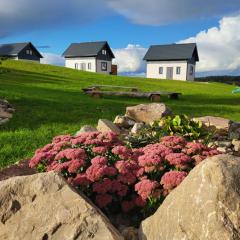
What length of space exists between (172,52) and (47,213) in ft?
276

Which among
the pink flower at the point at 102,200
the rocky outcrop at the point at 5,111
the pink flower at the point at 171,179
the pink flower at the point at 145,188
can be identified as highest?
the pink flower at the point at 171,179

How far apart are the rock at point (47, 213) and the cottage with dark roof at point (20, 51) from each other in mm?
86435

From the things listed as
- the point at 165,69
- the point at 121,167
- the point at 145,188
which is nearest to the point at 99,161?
the point at 121,167

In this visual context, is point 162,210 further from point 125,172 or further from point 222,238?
point 125,172

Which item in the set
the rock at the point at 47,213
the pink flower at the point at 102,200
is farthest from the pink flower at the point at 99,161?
the rock at the point at 47,213

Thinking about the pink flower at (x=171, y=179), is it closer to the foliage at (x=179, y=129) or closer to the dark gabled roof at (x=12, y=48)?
the foliage at (x=179, y=129)

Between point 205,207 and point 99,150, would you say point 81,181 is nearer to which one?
point 99,150

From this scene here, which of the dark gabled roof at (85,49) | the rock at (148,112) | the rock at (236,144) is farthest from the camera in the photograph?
the dark gabled roof at (85,49)

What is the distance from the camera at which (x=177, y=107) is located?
75.2 feet

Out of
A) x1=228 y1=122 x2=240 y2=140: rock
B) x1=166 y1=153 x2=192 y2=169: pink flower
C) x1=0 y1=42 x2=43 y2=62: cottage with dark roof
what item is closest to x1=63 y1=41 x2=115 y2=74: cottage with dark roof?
x1=0 y1=42 x2=43 y2=62: cottage with dark roof

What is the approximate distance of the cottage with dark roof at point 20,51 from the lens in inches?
3536

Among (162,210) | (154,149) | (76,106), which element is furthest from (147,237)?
(76,106)

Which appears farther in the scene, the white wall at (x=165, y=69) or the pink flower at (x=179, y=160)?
the white wall at (x=165, y=69)

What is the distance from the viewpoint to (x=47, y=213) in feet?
17.0
